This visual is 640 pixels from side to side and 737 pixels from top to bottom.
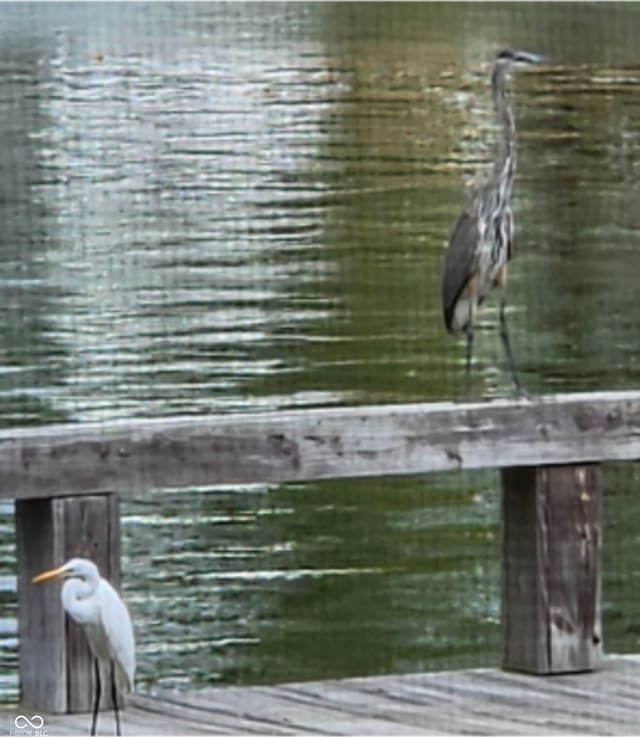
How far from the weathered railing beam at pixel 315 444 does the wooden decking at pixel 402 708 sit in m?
0.40

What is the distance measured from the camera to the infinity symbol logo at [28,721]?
4504 millimetres

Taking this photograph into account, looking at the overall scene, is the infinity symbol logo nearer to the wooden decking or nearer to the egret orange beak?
the wooden decking

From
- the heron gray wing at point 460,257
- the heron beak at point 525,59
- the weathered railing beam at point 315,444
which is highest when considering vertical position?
the heron beak at point 525,59

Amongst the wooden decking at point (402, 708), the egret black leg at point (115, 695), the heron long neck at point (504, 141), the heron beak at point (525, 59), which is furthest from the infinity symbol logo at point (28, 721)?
the heron beak at point (525, 59)

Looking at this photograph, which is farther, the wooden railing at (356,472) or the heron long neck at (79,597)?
the wooden railing at (356,472)

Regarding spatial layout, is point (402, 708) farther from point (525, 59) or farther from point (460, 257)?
point (525, 59)

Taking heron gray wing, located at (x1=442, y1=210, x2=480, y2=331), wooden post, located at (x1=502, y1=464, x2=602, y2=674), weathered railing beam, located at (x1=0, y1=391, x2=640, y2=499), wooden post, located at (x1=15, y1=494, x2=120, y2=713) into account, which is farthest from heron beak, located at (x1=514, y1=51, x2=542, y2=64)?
wooden post, located at (x1=15, y1=494, x2=120, y2=713)

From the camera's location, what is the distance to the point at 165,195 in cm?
1858

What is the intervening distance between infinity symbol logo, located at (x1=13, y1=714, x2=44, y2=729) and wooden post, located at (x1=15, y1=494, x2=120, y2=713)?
4 cm

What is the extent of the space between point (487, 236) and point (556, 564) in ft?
3.01

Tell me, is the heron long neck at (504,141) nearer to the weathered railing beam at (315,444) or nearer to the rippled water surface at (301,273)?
the weathered railing beam at (315,444)

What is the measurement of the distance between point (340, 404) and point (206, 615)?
2.79m

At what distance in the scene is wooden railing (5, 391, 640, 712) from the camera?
4496 millimetres

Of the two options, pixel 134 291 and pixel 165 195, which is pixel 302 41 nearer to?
pixel 165 195
